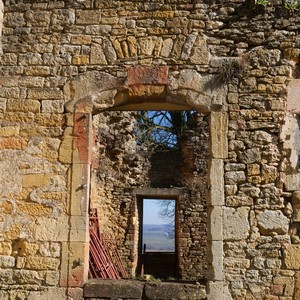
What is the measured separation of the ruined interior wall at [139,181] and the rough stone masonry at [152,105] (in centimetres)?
540

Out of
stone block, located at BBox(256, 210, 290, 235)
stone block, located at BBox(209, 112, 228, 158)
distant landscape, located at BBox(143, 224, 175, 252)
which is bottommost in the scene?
distant landscape, located at BBox(143, 224, 175, 252)

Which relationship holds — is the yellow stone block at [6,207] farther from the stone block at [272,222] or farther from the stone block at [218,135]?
the stone block at [272,222]

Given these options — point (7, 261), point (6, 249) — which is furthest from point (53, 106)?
point (7, 261)

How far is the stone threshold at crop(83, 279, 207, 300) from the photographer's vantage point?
4.89 meters

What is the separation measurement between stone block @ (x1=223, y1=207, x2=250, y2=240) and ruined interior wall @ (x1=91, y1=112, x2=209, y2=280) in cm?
596

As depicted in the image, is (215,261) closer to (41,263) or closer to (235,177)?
(235,177)

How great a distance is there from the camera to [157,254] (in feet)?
45.6

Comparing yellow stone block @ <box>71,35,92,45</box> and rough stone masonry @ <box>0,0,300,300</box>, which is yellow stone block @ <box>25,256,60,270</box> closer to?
rough stone masonry @ <box>0,0,300,300</box>

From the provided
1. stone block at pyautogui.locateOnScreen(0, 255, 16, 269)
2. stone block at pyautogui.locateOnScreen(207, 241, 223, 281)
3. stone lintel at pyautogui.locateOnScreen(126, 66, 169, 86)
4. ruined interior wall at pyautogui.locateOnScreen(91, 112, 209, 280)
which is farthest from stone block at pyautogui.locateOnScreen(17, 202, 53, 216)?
ruined interior wall at pyautogui.locateOnScreen(91, 112, 209, 280)

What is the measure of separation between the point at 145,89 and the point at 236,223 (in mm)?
1895

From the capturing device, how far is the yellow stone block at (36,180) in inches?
206

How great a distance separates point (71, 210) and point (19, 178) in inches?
29.7

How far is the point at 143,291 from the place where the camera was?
4.94 metres

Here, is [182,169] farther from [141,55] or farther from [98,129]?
[141,55]
